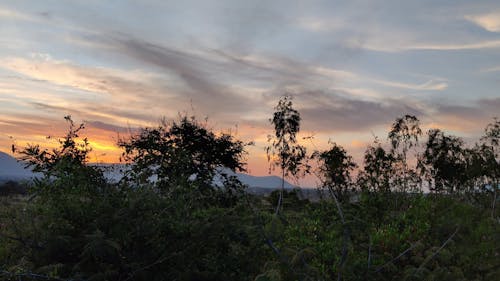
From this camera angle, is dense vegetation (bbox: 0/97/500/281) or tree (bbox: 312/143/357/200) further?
tree (bbox: 312/143/357/200)

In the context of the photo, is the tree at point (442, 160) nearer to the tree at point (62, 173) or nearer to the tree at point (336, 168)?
the tree at point (336, 168)

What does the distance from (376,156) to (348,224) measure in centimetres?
1850

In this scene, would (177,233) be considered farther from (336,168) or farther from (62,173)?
(336,168)

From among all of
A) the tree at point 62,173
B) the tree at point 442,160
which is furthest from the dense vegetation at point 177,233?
the tree at point 442,160

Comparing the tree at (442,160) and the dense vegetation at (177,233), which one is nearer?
the dense vegetation at (177,233)

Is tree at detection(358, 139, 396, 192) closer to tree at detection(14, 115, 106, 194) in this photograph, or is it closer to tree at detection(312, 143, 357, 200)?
tree at detection(312, 143, 357, 200)

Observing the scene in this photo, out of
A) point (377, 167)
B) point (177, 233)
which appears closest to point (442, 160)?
point (377, 167)

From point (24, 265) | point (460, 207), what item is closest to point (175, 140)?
point (460, 207)

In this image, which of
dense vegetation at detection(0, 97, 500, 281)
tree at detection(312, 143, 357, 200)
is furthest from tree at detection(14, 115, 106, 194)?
tree at detection(312, 143, 357, 200)

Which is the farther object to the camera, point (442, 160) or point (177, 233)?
point (442, 160)

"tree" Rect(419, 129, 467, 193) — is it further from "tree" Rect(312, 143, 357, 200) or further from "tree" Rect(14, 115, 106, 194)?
"tree" Rect(14, 115, 106, 194)

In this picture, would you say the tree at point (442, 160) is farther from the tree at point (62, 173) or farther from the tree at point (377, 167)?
the tree at point (62, 173)

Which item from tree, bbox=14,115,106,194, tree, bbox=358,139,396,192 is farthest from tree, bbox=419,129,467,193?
tree, bbox=14,115,106,194

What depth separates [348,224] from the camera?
5.64 m
